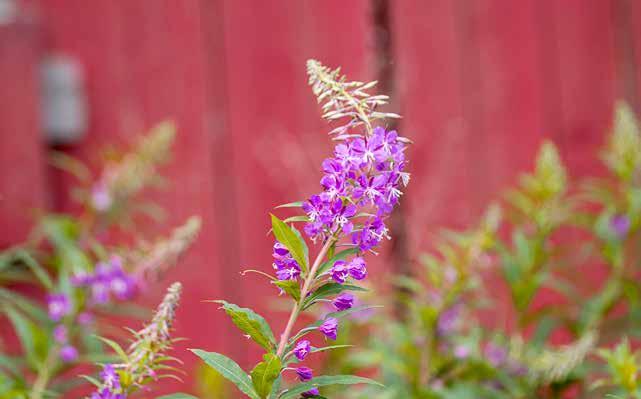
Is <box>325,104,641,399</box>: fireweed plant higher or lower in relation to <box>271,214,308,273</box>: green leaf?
lower

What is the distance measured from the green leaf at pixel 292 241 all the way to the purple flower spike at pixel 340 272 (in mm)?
26

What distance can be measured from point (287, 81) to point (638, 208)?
37.4 inches

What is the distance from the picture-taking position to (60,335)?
1.27m

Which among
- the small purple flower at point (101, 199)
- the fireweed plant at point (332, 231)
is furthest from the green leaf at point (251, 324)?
the small purple flower at point (101, 199)

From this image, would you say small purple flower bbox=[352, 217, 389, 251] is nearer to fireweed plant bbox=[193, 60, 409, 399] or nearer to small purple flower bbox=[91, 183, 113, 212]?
fireweed plant bbox=[193, 60, 409, 399]

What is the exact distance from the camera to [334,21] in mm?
2188

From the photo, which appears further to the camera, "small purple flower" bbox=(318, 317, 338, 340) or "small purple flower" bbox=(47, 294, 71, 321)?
"small purple flower" bbox=(47, 294, 71, 321)

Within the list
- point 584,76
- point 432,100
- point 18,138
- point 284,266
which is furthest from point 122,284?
point 584,76

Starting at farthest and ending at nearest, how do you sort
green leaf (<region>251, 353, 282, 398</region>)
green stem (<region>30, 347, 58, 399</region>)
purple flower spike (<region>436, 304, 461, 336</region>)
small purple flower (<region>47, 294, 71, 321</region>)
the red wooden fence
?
the red wooden fence → purple flower spike (<region>436, 304, 461, 336</region>) → small purple flower (<region>47, 294, 71, 321</region>) → green stem (<region>30, 347, 58, 399</region>) → green leaf (<region>251, 353, 282, 398</region>)

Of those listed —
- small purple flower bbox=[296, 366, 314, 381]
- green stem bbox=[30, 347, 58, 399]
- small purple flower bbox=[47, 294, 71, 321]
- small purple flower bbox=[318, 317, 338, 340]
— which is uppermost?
small purple flower bbox=[318, 317, 338, 340]

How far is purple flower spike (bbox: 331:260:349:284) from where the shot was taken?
778 mm

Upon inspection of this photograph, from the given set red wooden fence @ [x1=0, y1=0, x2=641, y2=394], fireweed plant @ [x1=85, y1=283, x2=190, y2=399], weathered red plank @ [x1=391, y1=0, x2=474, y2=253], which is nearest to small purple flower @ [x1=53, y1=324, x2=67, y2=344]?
fireweed plant @ [x1=85, y1=283, x2=190, y2=399]

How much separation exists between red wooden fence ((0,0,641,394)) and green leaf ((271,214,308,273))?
4.54 feet

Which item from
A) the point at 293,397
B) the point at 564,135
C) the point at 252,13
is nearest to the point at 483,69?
the point at 564,135
